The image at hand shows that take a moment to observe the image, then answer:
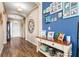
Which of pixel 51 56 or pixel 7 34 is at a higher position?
pixel 7 34

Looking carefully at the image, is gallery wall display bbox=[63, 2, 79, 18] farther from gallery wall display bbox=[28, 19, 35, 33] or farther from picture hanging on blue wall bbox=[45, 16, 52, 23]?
gallery wall display bbox=[28, 19, 35, 33]

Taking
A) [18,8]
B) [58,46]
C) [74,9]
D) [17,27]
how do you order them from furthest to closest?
1. [17,27]
2. [18,8]
3. [58,46]
4. [74,9]

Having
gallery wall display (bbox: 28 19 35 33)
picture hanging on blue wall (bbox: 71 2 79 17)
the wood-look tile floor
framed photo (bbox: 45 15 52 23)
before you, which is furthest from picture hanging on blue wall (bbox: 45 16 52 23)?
the wood-look tile floor

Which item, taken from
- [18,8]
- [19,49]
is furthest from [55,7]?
[19,49]

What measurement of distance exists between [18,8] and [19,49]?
740mm

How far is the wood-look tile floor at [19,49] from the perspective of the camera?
1.95m

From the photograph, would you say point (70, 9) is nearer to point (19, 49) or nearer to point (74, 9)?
point (74, 9)

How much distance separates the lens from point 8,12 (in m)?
2.01

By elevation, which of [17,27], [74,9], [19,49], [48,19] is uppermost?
[74,9]

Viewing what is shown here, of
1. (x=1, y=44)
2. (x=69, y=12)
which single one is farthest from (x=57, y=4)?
(x=1, y=44)

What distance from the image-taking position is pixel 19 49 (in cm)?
199

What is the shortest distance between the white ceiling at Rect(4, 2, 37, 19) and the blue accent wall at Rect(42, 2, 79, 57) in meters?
0.27

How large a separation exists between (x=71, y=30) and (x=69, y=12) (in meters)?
0.30

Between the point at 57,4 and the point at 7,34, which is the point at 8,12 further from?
the point at 57,4
